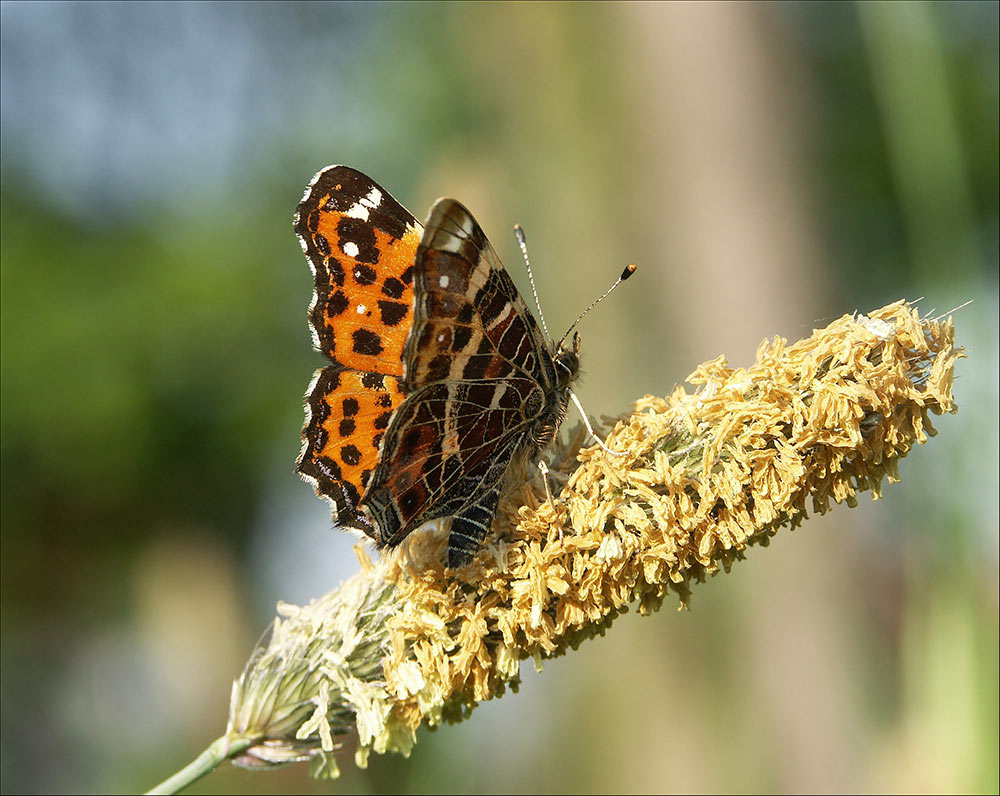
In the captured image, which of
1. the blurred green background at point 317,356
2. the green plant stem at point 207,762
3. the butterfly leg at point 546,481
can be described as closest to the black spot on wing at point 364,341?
the butterfly leg at point 546,481

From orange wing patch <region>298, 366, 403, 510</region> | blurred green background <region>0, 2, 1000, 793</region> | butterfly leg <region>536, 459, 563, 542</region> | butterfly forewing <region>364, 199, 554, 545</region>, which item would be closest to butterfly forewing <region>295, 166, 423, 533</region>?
orange wing patch <region>298, 366, 403, 510</region>

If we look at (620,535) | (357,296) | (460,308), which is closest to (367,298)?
(357,296)

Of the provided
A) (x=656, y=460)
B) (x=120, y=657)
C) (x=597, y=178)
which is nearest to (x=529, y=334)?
(x=656, y=460)

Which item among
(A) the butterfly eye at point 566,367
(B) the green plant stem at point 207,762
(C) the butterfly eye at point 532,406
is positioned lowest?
(B) the green plant stem at point 207,762

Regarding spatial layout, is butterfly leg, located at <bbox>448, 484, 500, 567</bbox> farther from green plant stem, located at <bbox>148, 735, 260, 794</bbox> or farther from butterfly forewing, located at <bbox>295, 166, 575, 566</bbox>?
green plant stem, located at <bbox>148, 735, 260, 794</bbox>

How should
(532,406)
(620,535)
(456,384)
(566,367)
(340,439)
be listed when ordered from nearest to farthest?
(620,535) < (456,384) < (340,439) < (532,406) < (566,367)

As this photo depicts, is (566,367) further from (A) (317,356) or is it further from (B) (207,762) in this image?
(A) (317,356)

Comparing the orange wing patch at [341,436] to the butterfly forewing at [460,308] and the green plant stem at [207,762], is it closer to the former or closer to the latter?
the butterfly forewing at [460,308]
